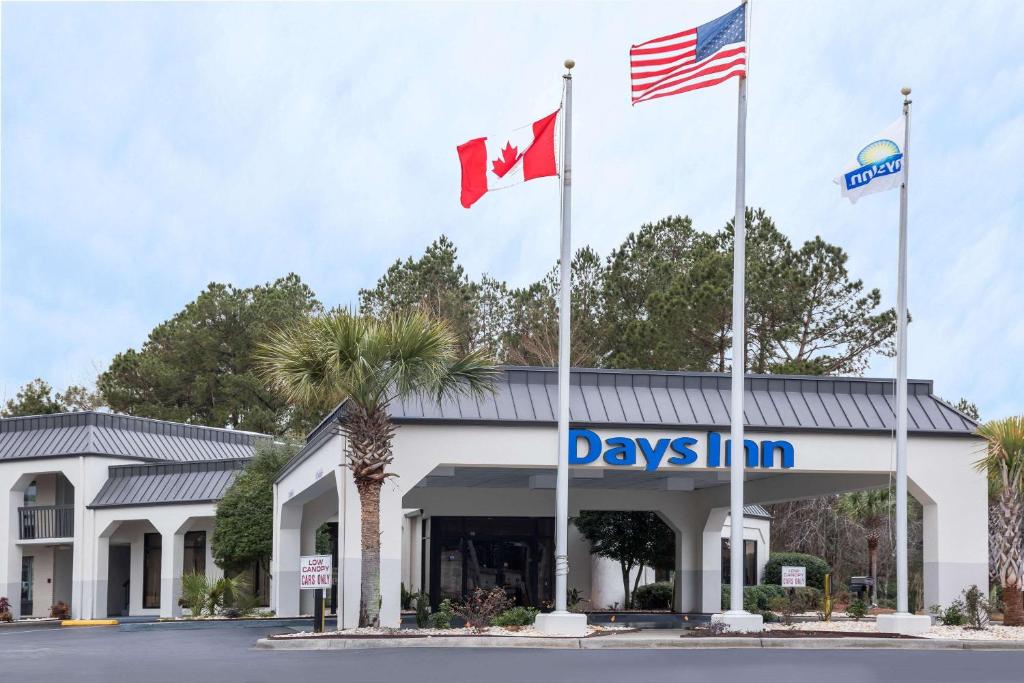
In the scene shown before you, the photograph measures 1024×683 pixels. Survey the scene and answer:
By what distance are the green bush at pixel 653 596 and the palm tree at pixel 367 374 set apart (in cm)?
1986

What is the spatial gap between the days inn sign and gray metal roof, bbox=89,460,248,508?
730 inches

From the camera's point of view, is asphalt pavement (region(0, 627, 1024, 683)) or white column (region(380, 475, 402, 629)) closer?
asphalt pavement (region(0, 627, 1024, 683))

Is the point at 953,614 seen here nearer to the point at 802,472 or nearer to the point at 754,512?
the point at 802,472

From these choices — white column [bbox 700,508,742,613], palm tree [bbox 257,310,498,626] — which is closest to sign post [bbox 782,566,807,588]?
palm tree [bbox 257,310,498,626]

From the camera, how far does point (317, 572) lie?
2444 centimetres

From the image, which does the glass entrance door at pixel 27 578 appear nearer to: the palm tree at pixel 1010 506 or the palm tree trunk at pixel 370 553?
the palm tree trunk at pixel 370 553

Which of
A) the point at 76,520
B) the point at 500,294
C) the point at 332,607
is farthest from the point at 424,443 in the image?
the point at 500,294

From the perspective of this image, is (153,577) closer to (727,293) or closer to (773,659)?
(727,293)

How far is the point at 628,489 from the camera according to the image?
35688 mm

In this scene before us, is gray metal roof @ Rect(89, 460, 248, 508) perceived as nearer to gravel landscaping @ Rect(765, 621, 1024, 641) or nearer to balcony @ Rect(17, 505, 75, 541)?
balcony @ Rect(17, 505, 75, 541)

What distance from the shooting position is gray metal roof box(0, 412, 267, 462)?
43.9 m

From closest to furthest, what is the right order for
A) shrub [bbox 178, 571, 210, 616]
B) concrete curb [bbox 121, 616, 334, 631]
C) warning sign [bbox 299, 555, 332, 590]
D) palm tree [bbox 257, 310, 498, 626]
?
palm tree [bbox 257, 310, 498, 626] < warning sign [bbox 299, 555, 332, 590] < concrete curb [bbox 121, 616, 334, 631] < shrub [bbox 178, 571, 210, 616]

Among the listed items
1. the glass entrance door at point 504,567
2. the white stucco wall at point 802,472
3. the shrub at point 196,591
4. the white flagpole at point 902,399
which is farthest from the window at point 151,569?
the white flagpole at point 902,399

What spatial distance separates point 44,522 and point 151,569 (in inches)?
151
